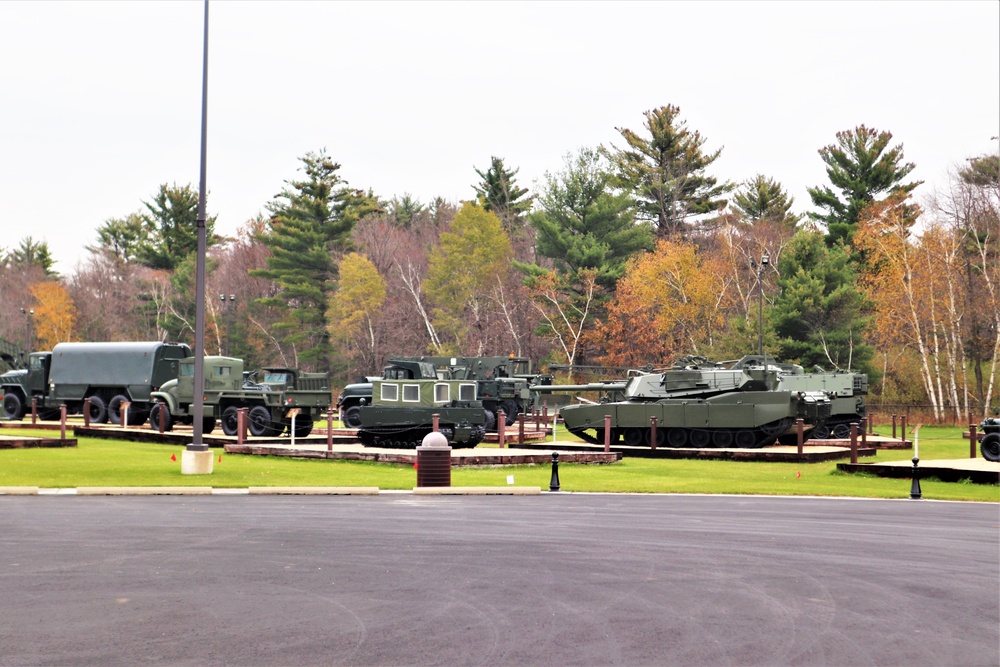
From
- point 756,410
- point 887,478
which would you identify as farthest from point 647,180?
point 887,478

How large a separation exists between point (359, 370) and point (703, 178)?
26954 mm

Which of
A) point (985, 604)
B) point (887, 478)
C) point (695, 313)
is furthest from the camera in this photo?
point (695, 313)

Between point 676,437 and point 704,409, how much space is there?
1.42 m

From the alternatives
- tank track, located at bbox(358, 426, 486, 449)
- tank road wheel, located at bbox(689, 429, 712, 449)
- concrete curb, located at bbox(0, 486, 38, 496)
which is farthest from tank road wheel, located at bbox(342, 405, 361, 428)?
concrete curb, located at bbox(0, 486, 38, 496)

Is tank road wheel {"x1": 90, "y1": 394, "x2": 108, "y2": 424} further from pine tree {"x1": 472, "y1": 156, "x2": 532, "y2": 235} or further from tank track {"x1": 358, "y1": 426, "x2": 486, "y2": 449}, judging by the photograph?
pine tree {"x1": 472, "y1": 156, "x2": 532, "y2": 235}

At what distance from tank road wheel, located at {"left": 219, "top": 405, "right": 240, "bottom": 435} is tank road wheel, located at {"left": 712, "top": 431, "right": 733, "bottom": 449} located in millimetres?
14027

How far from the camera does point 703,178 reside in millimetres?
78438

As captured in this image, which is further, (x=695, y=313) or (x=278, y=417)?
(x=695, y=313)

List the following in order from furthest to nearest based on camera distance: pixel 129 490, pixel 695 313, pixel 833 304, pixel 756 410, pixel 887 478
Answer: pixel 695 313
pixel 833 304
pixel 756 410
pixel 887 478
pixel 129 490

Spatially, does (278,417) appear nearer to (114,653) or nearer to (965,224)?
(114,653)

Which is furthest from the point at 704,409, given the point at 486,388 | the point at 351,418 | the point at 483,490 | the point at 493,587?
the point at 493,587

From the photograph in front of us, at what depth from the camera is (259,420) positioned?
115 feet

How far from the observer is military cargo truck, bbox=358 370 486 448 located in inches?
1168

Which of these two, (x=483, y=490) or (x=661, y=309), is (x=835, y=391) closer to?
(x=483, y=490)
